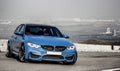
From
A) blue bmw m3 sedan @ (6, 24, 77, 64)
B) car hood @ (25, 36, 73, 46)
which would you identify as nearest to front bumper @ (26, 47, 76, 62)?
blue bmw m3 sedan @ (6, 24, 77, 64)

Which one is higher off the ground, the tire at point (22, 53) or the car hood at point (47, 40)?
the car hood at point (47, 40)

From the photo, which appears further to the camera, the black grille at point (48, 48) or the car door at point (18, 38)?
the car door at point (18, 38)

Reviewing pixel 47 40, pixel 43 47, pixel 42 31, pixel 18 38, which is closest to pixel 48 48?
pixel 43 47

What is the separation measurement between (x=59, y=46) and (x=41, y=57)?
72cm

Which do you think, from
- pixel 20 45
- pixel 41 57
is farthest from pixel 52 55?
pixel 20 45

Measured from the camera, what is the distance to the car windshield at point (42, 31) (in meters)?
16.2

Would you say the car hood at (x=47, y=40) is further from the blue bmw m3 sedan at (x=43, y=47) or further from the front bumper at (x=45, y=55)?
the front bumper at (x=45, y=55)

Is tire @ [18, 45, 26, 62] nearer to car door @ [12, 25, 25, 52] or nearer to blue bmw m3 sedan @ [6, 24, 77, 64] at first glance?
blue bmw m3 sedan @ [6, 24, 77, 64]

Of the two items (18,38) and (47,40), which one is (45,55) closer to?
(47,40)

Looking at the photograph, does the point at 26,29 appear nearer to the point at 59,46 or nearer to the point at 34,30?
the point at 34,30

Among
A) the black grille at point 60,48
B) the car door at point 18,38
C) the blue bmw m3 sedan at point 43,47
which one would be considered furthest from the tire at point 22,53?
the black grille at point 60,48

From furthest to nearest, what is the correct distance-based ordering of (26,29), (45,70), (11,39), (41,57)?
(11,39) → (26,29) → (41,57) → (45,70)

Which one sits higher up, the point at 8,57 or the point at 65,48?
the point at 65,48

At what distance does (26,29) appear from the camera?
53.5ft
